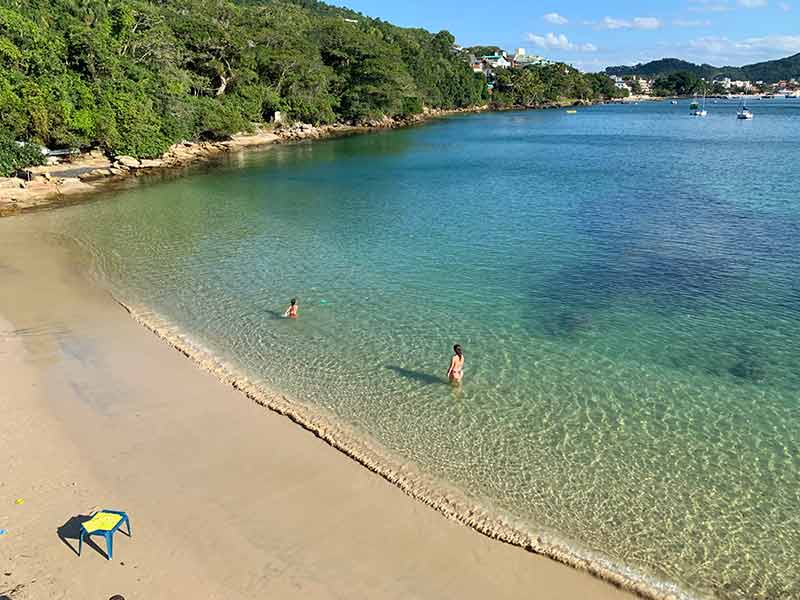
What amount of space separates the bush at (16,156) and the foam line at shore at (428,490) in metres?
31.4

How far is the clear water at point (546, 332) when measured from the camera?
10211mm

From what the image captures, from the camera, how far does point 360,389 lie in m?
14.0

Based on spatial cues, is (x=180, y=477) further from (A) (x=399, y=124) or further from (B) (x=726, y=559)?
(A) (x=399, y=124)

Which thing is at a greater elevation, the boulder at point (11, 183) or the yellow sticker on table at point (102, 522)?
the boulder at point (11, 183)

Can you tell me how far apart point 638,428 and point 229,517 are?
8.51 metres

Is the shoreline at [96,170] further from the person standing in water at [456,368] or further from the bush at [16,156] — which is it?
the person standing in water at [456,368]

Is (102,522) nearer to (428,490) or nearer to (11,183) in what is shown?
(428,490)

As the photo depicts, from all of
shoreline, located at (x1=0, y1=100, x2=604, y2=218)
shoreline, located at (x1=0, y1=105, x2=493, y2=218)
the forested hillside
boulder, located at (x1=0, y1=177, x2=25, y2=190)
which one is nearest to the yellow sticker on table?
shoreline, located at (x1=0, y1=100, x2=604, y2=218)

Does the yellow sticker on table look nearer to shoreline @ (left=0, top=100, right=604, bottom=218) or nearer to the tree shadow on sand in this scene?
the tree shadow on sand

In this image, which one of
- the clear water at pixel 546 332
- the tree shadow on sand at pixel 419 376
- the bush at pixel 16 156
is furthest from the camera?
the bush at pixel 16 156

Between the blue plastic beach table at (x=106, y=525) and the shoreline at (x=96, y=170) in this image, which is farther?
the shoreline at (x=96, y=170)

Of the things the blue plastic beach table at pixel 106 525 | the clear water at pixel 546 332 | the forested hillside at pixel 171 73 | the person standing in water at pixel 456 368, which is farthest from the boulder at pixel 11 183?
the blue plastic beach table at pixel 106 525

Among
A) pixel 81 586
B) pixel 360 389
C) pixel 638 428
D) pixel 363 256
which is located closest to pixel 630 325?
pixel 638 428

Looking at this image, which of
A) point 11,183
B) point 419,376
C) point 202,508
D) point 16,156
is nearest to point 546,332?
point 419,376
